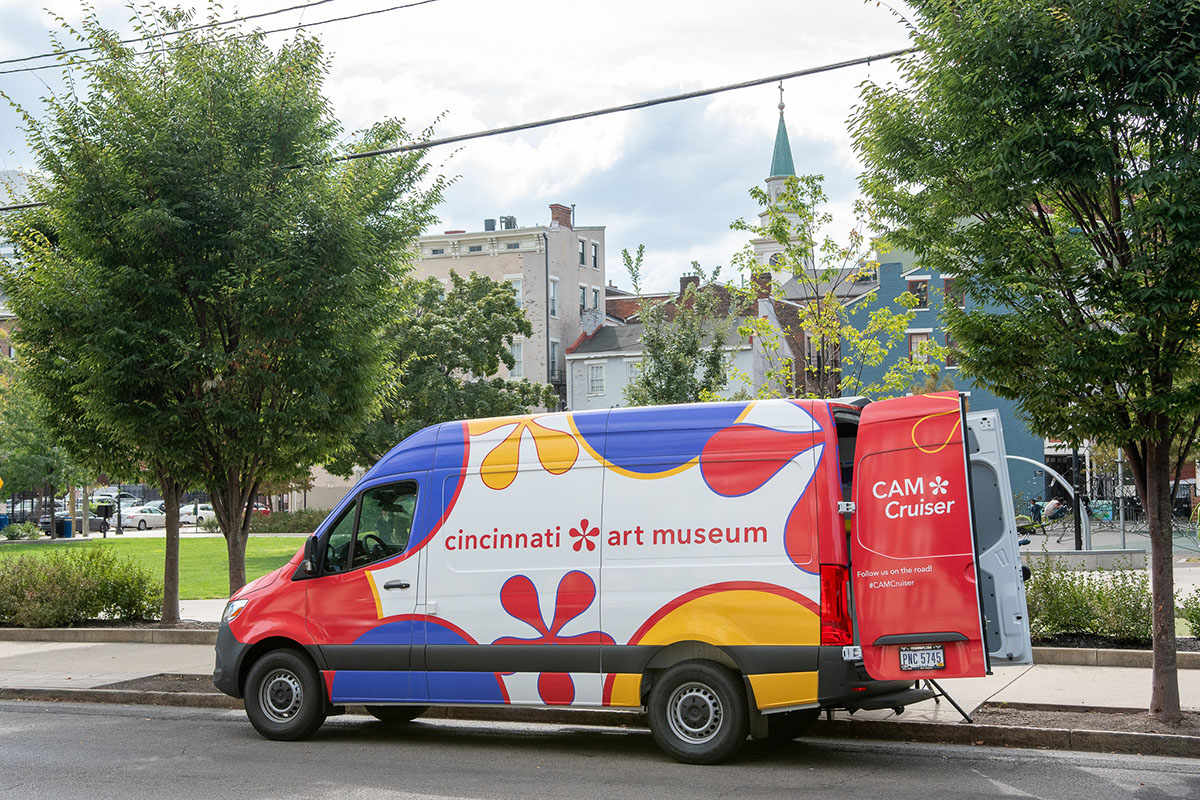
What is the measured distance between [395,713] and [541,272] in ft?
152

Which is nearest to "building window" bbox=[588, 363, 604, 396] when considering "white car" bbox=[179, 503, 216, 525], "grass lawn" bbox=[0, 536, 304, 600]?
"grass lawn" bbox=[0, 536, 304, 600]

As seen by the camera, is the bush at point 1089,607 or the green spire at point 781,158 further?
the green spire at point 781,158

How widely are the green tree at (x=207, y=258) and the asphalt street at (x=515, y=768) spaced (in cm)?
461

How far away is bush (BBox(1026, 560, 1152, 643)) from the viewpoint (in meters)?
12.2

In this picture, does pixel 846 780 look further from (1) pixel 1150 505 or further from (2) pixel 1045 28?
(2) pixel 1045 28

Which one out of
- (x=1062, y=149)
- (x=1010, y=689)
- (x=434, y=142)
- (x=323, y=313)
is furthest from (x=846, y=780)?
(x=434, y=142)

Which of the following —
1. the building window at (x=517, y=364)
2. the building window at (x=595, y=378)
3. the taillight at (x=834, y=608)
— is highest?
the building window at (x=517, y=364)

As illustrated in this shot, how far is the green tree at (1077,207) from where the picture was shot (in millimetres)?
8414

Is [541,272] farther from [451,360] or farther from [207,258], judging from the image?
[207,258]

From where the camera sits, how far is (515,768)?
837cm

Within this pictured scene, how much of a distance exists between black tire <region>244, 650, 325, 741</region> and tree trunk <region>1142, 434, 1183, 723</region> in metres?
6.84

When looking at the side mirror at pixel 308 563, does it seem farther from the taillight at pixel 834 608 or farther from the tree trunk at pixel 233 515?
the tree trunk at pixel 233 515

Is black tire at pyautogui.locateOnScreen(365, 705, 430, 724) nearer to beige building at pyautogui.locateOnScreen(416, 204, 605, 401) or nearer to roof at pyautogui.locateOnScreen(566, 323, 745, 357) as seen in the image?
roof at pyautogui.locateOnScreen(566, 323, 745, 357)

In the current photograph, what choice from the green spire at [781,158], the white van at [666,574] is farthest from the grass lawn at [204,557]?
the green spire at [781,158]
